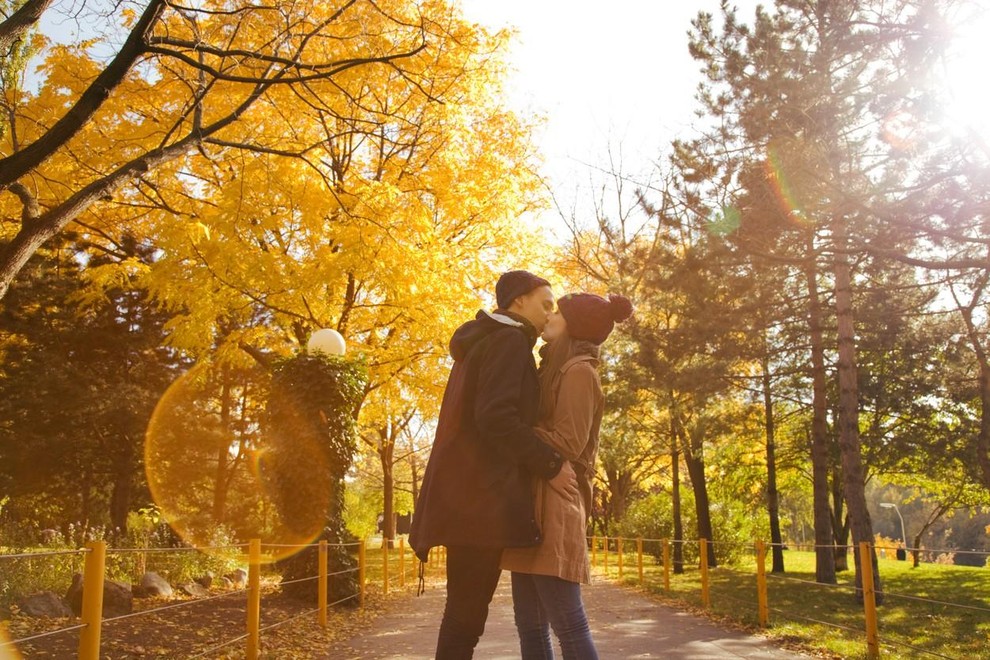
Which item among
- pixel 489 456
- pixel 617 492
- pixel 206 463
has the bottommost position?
pixel 617 492

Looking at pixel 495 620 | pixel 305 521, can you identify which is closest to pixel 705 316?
pixel 495 620

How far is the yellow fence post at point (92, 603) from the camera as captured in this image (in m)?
3.65

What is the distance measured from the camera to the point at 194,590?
1082 centimetres

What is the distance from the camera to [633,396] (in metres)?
16.7

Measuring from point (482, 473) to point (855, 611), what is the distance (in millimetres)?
10454

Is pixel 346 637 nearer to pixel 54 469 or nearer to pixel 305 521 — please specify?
pixel 305 521

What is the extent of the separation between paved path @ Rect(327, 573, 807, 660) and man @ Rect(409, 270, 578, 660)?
143 inches

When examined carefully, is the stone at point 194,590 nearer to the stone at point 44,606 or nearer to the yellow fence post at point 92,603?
the stone at point 44,606

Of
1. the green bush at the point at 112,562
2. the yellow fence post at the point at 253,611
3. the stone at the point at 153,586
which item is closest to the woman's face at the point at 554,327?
the yellow fence post at the point at 253,611

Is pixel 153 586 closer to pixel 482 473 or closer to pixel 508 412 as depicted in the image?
pixel 482 473

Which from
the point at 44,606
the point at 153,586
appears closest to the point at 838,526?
the point at 153,586

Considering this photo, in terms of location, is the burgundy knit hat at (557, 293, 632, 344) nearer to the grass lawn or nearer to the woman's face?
the woman's face

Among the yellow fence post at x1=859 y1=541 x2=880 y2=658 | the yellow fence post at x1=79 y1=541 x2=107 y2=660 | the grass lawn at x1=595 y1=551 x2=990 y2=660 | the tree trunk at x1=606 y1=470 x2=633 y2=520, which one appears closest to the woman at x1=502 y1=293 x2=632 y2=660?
the yellow fence post at x1=79 y1=541 x2=107 y2=660

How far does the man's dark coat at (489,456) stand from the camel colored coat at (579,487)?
79 mm
